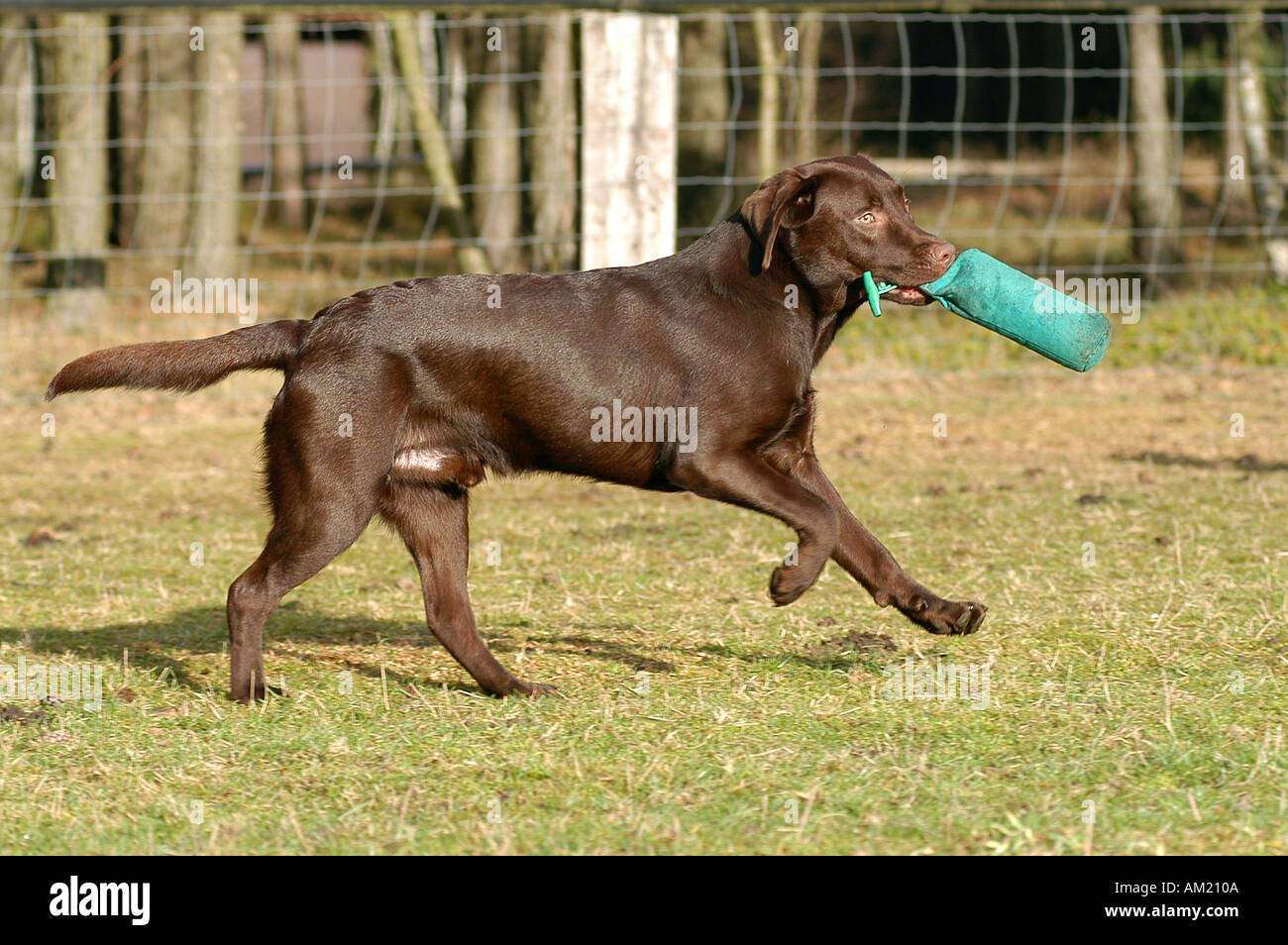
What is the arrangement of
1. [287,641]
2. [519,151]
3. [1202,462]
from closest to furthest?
1. [287,641]
2. [1202,462]
3. [519,151]

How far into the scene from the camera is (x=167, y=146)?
1408cm

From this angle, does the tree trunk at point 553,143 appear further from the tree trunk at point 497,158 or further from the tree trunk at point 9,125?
the tree trunk at point 9,125

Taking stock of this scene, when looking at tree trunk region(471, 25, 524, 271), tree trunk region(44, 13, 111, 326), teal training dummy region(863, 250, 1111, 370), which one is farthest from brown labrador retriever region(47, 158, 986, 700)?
tree trunk region(471, 25, 524, 271)

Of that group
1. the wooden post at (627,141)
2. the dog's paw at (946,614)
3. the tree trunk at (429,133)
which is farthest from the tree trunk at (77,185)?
the dog's paw at (946,614)

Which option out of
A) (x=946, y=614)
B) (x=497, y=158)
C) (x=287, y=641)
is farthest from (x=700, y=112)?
(x=946, y=614)

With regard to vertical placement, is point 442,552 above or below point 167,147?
below

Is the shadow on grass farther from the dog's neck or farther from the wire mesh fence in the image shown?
the dog's neck

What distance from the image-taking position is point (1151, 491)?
23.9 ft

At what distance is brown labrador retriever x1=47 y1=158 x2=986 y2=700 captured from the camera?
4.38 m

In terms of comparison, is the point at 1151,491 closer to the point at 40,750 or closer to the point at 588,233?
the point at 588,233

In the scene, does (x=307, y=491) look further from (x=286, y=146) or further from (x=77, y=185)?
(x=286, y=146)

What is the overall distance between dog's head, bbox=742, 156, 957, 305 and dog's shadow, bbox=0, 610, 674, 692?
1262 mm

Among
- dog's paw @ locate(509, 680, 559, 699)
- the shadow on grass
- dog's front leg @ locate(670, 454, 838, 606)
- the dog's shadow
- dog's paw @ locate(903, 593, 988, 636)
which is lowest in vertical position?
the shadow on grass

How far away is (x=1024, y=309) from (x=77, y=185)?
9338mm
